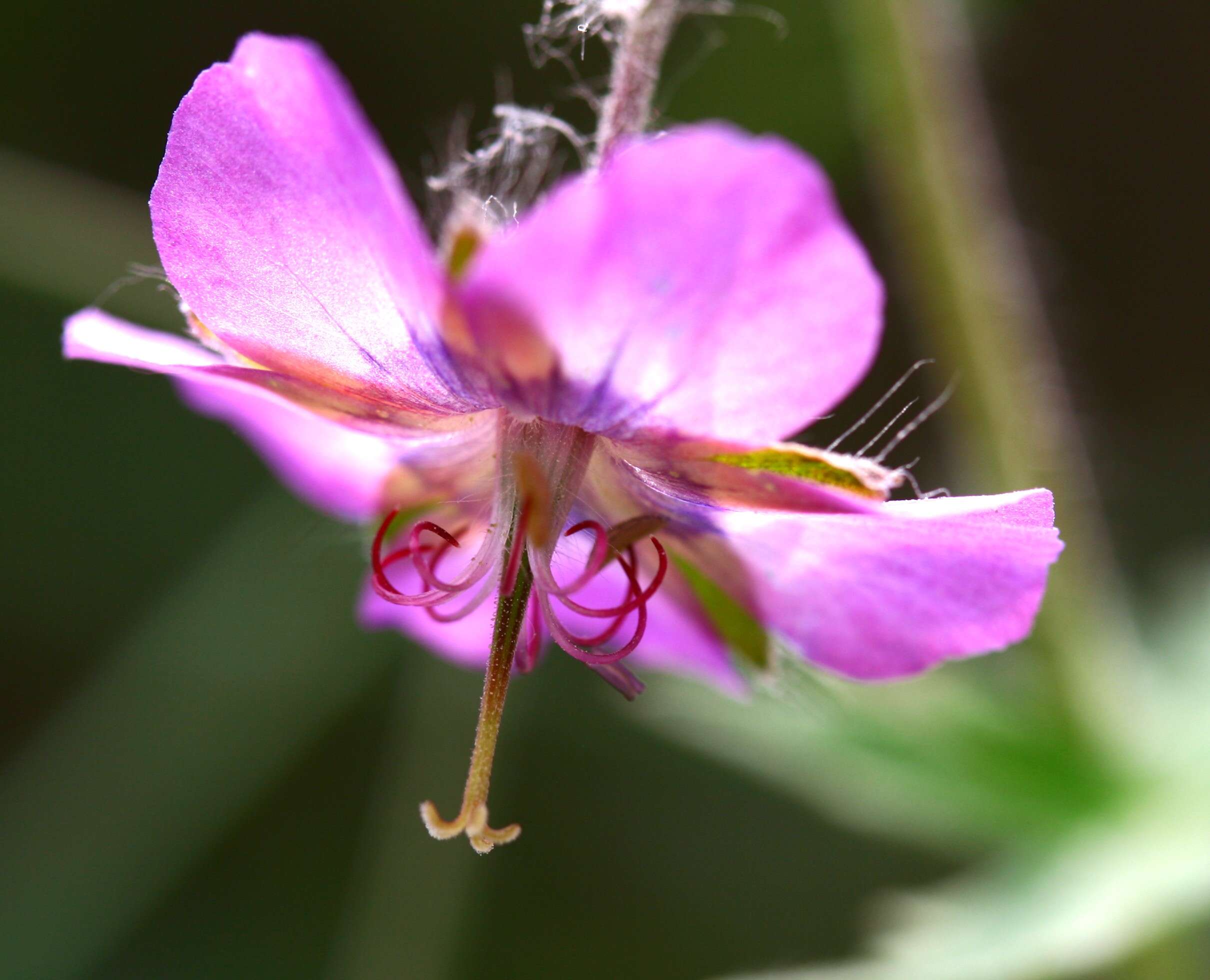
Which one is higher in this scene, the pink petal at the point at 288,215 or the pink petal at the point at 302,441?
the pink petal at the point at 288,215

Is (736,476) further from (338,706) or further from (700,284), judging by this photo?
(338,706)

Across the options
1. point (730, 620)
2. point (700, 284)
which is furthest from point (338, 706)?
point (700, 284)

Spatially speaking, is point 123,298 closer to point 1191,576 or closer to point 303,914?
point 303,914

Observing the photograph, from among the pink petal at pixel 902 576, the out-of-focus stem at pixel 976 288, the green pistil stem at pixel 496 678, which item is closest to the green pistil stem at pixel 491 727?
the green pistil stem at pixel 496 678

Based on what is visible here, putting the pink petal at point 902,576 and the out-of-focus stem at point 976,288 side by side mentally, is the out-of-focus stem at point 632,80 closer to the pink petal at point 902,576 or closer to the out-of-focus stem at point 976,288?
the pink petal at point 902,576

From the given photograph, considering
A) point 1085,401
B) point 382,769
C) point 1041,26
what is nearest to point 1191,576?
point 1085,401

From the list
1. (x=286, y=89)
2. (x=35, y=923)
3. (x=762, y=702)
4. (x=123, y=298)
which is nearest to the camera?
(x=286, y=89)

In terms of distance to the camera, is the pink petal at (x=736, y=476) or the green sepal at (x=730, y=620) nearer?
the pink petal at (x=736, y=476)
